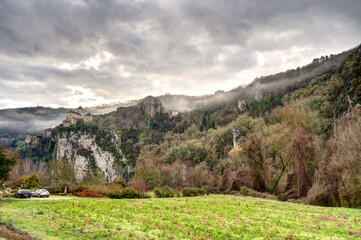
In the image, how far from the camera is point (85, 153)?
12581cm

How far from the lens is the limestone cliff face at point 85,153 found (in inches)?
4769

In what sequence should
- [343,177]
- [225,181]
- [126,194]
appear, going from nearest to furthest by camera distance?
[343,177]
[126,194]
[225,181]

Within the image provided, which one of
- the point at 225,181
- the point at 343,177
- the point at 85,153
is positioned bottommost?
the point at 225,181

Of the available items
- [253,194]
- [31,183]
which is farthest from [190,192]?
[31,183]

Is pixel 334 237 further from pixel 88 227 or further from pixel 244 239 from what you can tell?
pixel 88 227

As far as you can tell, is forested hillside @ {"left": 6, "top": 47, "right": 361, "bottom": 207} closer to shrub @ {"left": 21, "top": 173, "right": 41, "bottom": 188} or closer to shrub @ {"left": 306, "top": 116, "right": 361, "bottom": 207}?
shrub @ {"left": 306, "top": 116, "right": 361, "bottom": 207}

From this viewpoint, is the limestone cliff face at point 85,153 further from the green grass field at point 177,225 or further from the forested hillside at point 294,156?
the green grass field at point 177,225

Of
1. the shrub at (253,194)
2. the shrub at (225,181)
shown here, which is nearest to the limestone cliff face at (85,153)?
the shrub at (225,181)

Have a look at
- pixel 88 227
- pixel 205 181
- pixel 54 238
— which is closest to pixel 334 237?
pixel 88 227

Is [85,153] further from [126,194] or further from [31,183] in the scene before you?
[126,194]

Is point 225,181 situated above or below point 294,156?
below

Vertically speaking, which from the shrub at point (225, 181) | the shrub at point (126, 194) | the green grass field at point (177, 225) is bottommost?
the shrub at point (225, 181)

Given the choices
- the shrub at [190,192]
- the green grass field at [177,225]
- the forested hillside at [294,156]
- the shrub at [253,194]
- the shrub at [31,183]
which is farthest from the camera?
the shrub at [31,183]

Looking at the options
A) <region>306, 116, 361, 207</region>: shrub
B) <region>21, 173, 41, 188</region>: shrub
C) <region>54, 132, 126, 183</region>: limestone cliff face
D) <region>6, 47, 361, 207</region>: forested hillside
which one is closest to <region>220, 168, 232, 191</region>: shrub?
<region>6, 47, 361, 207</region>: forested hillside
